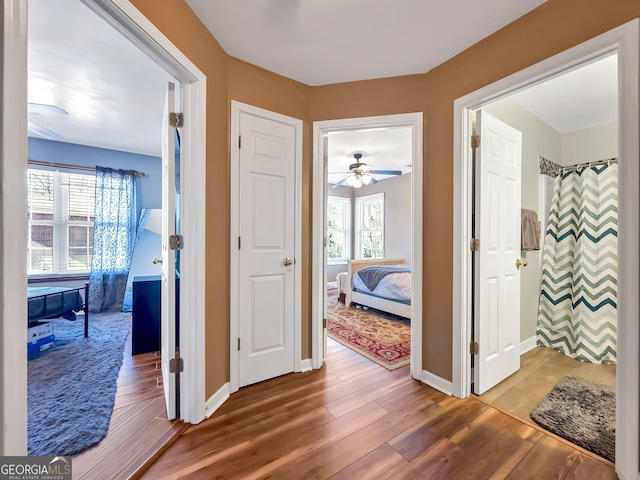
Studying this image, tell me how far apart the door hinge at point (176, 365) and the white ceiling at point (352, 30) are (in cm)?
207

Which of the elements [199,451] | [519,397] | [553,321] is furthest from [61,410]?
[553,321]

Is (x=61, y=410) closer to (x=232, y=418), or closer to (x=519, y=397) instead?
(x=232, y=418)

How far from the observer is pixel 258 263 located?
6.89ft

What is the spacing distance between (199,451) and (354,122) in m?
2.44

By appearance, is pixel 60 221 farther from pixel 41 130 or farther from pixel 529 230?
Result: pixel 529 230

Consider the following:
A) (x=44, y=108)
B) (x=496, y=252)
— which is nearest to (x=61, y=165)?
(x=44, y=108)

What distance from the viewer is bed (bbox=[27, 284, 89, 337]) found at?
98.6 inches

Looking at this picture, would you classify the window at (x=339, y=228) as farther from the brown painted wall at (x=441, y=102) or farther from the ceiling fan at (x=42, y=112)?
the ceiling fan at (x=42, y=112)

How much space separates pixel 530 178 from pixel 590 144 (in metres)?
0.90

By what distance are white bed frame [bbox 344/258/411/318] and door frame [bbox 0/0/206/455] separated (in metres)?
2.62

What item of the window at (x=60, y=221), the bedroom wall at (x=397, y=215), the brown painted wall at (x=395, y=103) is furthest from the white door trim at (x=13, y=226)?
the bedroom wall at (x=397, y=215)

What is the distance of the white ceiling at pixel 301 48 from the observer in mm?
1550

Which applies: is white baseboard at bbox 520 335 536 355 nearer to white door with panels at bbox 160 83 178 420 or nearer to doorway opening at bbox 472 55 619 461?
doorway opening at bbox 472 55 619 461

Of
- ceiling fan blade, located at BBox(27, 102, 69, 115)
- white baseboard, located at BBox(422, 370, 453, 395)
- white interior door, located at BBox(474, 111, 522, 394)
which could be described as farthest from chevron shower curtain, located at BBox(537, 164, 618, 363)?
ceiling fan blade, located at BBox(27, 102, 69, 115)
